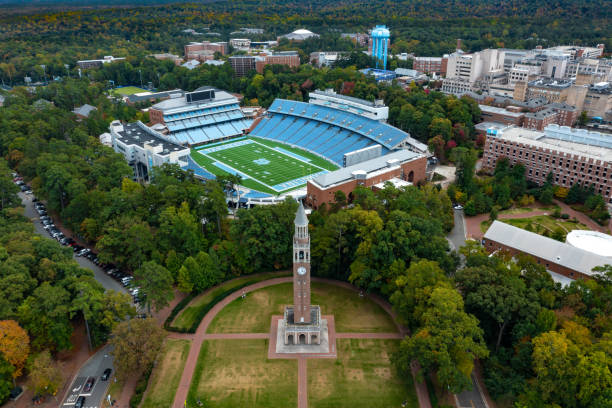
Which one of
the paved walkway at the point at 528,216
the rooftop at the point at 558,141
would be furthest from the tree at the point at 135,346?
the rooftop at the point at 558,141

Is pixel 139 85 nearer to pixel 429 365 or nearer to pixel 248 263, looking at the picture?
pixel 248 263

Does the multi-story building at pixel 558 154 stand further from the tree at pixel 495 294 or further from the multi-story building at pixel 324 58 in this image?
the multi-story building at pixel 324 58

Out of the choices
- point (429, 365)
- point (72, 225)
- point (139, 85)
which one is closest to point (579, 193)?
point (429, 365)

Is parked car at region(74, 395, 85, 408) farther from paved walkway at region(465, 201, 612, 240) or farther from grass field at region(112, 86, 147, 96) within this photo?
grass field at region(112, 86, 147, 96)

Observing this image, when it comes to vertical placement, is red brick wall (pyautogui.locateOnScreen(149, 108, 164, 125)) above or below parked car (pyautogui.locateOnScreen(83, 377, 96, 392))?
above

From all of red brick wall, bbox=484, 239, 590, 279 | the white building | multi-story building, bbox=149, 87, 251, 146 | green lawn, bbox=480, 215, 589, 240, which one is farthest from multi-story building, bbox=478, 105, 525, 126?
multi-story building, bbox=149, 87, 251, 146

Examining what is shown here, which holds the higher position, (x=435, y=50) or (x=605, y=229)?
(x=435, y=50)
